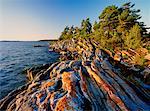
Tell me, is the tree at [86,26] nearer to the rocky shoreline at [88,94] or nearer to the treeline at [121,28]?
the treeline at [121,28]

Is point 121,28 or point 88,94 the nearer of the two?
point 88,94

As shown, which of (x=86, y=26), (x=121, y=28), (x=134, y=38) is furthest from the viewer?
(x=86, y=26)

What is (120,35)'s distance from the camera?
54.5 m

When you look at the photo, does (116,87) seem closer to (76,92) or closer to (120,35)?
(76,92)

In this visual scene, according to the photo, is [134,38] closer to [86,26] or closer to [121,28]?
[121,28]

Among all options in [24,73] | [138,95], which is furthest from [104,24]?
[138,95]

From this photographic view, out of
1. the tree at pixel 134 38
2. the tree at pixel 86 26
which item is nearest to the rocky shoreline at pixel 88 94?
the tree at pixel 134 38

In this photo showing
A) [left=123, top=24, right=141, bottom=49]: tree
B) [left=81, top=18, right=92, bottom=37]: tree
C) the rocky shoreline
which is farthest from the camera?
[left=81, top=18, right=92, bottom=37]: tree

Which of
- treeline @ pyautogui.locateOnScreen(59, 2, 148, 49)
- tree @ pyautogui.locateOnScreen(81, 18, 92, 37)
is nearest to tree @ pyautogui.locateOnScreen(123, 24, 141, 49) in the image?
treeline @ pyautogui.locateOnScreen(59, 2, 148, 49)

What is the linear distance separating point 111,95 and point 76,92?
2.76m

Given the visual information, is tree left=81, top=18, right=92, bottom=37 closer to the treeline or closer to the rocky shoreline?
the treeline

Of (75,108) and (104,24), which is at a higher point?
(104,24)

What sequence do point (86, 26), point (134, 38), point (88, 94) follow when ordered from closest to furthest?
1. point (88, 94)
2. point (134, 38)
3. point (86, 26)

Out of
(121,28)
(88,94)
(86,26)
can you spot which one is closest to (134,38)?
(121,28)
